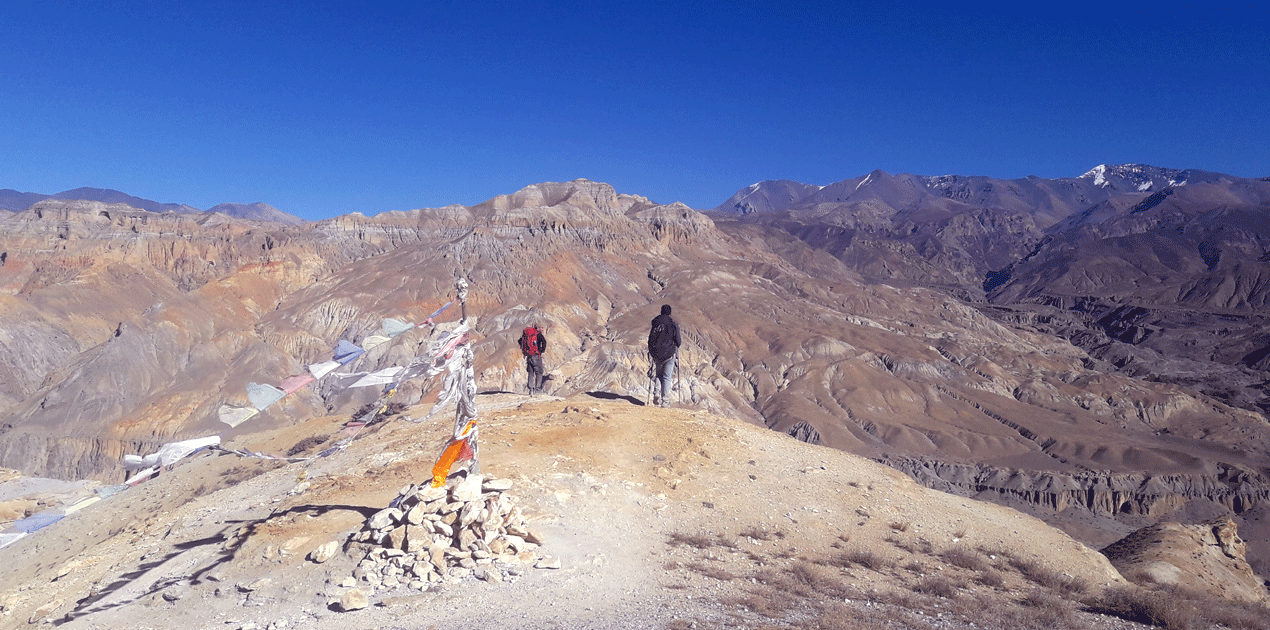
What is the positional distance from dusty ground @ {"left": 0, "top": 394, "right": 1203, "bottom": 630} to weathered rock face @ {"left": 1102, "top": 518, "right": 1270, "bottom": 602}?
141 centimetres

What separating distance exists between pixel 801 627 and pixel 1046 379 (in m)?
69.6

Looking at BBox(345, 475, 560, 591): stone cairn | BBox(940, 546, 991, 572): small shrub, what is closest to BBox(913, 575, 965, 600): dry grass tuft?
BBox(940, 546, 991, 572): small shrub

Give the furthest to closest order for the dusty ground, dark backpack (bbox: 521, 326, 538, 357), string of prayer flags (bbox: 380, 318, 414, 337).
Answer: dark backpack (bbox: 521, 326, 538, 357) → string of prayer flags (bbox: 380, 318, 414, 337) → the dusty ground

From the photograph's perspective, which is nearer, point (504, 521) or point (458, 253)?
point (504, 521)

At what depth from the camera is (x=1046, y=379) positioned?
6600cm

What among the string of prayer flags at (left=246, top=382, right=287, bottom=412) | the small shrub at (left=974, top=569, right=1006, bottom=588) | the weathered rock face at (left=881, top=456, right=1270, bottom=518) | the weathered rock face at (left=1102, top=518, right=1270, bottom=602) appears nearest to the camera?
the string of prayer flags at (left=246, top=382, right=287, bottom=412)

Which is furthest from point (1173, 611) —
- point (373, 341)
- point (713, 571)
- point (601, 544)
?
point (373, 341)

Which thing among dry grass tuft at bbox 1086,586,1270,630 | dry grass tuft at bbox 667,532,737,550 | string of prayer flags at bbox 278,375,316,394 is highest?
string of prayer flags at bbox 278,375,316,394

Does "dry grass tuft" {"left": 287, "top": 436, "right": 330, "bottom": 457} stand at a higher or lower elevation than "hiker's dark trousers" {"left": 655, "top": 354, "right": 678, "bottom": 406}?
lower

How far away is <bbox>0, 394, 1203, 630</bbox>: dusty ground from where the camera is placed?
778 cm

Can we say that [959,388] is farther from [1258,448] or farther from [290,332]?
[290,332]

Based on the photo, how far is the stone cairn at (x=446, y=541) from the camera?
8.16 meters

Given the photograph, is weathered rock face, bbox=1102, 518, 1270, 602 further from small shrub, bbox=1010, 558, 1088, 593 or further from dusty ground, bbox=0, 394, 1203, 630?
small shrub, bbox=1010, 558, 1088, 593

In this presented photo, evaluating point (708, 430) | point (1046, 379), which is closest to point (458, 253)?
point (1046, 379)
